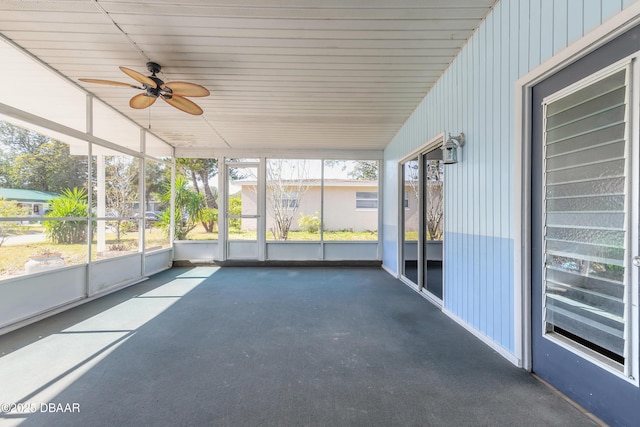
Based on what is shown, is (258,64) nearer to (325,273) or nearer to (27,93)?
(27,93)

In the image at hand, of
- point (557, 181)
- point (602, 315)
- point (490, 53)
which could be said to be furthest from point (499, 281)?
point (490, 53)

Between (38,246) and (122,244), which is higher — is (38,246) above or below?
above

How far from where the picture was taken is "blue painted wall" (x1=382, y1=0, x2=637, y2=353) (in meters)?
1.85

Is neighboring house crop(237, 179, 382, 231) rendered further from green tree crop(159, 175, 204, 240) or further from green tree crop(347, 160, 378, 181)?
green tree crop(159, 175, 204, 240)

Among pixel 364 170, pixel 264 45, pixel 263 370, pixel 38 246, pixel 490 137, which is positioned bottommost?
pixel 263 370

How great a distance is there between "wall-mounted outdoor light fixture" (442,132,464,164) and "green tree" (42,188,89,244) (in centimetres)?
475

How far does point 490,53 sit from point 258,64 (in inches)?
88.6

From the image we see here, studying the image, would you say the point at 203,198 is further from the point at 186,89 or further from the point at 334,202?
the point at 186,89

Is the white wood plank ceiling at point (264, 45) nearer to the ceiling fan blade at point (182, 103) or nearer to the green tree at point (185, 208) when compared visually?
the ceiling fan blade at point (182, 103)

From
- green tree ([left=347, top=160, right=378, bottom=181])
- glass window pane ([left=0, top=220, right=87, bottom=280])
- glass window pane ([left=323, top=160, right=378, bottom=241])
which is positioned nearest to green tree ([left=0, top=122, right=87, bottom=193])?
glass window pane ([left=0, top=220, right=87, bottom=280])

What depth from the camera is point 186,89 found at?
115 inches

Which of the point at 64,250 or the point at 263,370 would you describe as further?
the point at 64,250

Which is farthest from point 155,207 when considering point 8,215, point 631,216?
point 631,216

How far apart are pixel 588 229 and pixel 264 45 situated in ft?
9.66
